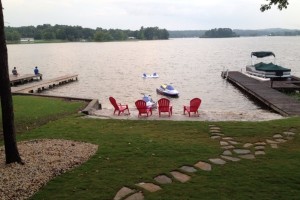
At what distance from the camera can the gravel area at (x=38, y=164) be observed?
7.15 meters

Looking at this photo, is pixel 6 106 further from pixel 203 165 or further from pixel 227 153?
pixel 227 153

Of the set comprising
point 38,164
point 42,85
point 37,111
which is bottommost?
point 42,85

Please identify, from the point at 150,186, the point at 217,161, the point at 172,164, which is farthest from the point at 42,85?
the point at 150,186

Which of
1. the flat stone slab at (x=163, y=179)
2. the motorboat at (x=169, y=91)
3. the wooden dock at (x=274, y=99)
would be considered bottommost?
the motorboat at (x=169, y=91)

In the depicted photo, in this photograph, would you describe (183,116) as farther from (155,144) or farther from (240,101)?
(240,101)

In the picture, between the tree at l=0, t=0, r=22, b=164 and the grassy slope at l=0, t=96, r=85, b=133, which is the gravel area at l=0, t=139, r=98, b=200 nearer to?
the tree at l=0, t=0, r=22, b=164

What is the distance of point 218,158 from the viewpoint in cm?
910

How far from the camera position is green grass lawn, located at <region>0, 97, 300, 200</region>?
7012 mm

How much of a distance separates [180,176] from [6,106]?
4358 millimetres

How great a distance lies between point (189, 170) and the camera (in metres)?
8.22

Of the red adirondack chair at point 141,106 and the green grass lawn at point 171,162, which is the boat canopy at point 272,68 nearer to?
the red adirondack chair at point 141,106

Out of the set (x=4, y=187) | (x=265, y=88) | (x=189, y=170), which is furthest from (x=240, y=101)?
(x=4, y=187)

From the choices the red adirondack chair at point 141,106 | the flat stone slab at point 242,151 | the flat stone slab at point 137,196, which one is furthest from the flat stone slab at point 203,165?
the red adirondack chair at point 141,106

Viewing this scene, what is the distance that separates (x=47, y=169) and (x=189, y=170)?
340 cm
